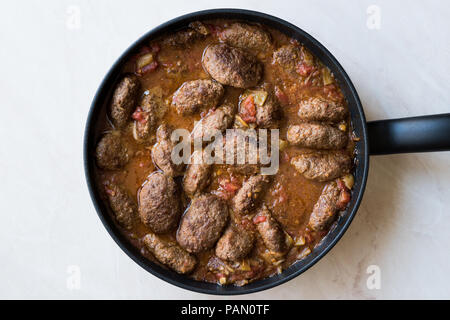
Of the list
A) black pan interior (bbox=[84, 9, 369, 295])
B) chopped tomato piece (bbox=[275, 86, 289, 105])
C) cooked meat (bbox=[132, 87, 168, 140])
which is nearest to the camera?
black pan interior (bbox=[84, 9, 369, 295])

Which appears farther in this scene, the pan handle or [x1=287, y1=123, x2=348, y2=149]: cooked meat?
[x1=287, y1=123, x2=348, y2=149]: cooked meat

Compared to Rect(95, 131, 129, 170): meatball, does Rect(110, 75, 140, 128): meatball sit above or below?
above

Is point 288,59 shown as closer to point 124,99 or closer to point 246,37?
point 246,37

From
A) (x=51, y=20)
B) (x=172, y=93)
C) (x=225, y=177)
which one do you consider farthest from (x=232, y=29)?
(x=51, y=20)
